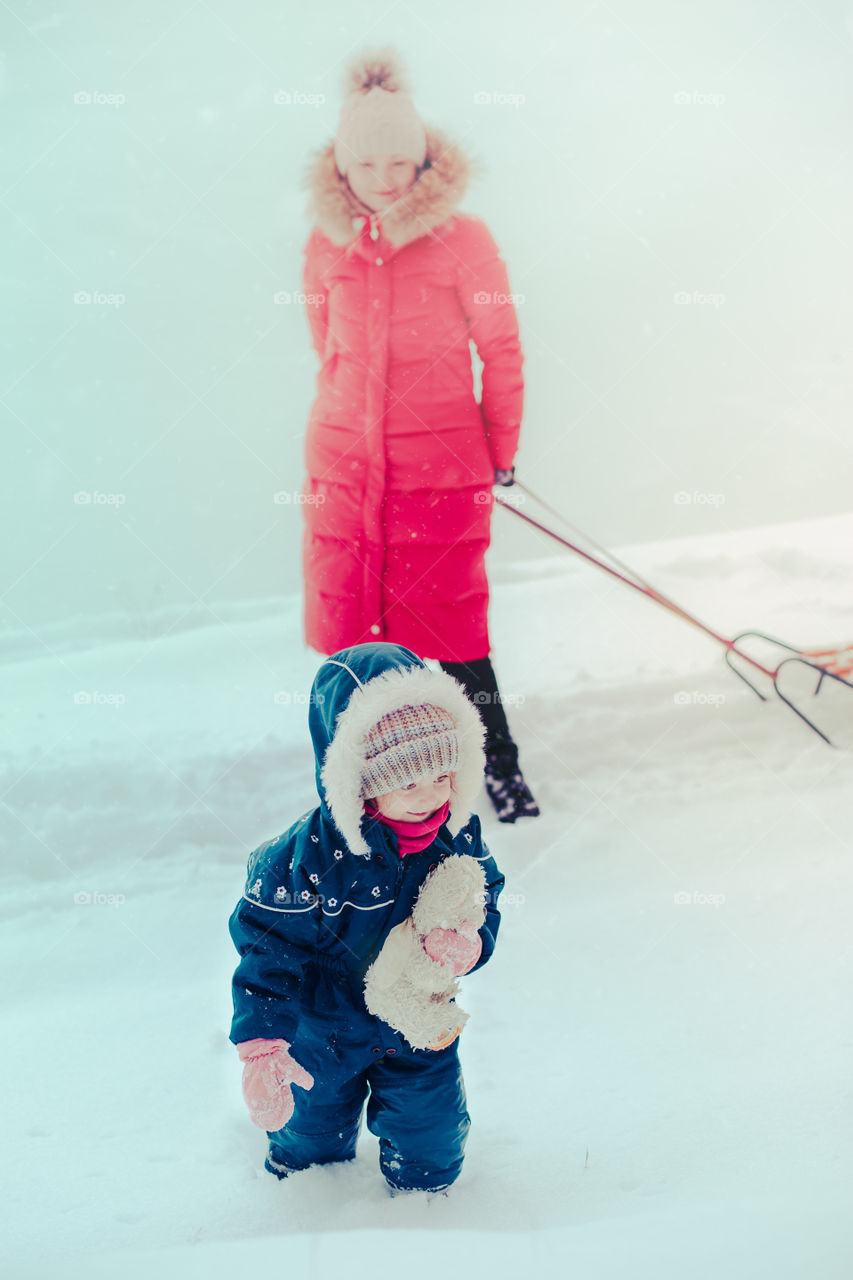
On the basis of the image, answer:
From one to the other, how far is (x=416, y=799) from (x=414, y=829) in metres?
0.07

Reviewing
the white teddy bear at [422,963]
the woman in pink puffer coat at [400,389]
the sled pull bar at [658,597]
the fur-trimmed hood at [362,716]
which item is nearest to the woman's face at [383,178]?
the woman in pink puffer coat at [400,389]

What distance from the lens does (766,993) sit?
5.65ft

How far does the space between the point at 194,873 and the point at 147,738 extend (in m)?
0.52

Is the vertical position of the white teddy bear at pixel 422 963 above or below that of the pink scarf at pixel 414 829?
below

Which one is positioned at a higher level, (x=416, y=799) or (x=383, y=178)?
(x=383, y=178)

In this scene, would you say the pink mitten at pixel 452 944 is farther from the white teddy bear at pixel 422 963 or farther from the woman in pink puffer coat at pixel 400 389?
the woman in pink puffer coat at pixel 400 389

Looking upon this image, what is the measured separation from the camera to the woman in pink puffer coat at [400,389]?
6.65ft

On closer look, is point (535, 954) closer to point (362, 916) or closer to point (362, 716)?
point (362, 916)

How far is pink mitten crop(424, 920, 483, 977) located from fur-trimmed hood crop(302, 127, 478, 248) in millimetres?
1637

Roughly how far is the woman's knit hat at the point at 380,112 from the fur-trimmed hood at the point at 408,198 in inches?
1.9

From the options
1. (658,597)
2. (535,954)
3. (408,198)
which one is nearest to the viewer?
(535,954)

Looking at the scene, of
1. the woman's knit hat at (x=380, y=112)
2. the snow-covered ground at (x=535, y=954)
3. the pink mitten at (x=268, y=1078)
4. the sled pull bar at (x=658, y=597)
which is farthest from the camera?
the sled pull bar at (x=658, y=597)

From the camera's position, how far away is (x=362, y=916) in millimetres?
1096

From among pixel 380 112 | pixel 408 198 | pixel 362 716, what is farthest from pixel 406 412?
pixel 362 716
